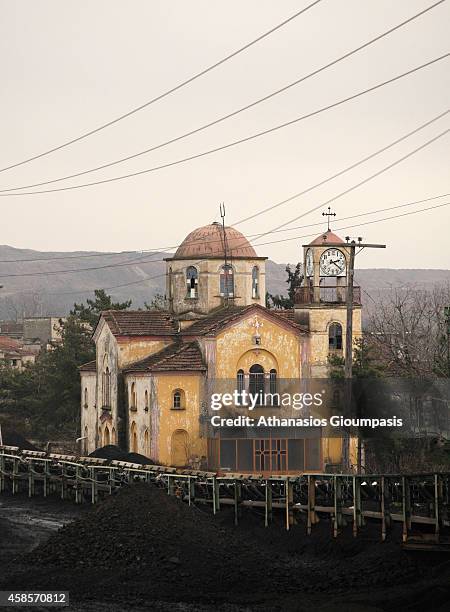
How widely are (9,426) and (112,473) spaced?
3709cm

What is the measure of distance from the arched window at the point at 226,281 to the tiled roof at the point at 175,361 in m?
4.64

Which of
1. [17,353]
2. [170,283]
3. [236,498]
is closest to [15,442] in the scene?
[170,283]

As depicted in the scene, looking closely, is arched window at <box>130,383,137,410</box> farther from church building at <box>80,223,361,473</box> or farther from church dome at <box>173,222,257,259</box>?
church dome at <box>173,222,257,259</box>

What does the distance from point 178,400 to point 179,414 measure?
711mm

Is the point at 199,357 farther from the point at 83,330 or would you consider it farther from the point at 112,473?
the point at 83,330

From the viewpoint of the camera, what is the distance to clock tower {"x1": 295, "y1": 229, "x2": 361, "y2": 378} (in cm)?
6612

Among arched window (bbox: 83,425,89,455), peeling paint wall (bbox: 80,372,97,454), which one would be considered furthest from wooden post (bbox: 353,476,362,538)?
arched window (bbox: 83,425,89,455)

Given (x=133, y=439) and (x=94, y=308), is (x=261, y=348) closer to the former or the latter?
(x=133, y=439)

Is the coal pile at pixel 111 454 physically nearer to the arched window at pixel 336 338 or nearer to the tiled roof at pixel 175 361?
the tiled roof at pixel 175 361

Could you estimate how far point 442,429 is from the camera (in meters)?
62.7

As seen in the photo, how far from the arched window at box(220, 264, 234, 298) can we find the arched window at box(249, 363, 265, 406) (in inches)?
245

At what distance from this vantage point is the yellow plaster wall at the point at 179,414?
6372 centimetres

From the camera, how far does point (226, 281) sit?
234 feet

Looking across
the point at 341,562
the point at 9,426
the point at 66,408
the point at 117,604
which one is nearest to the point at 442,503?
the point at 341,562
